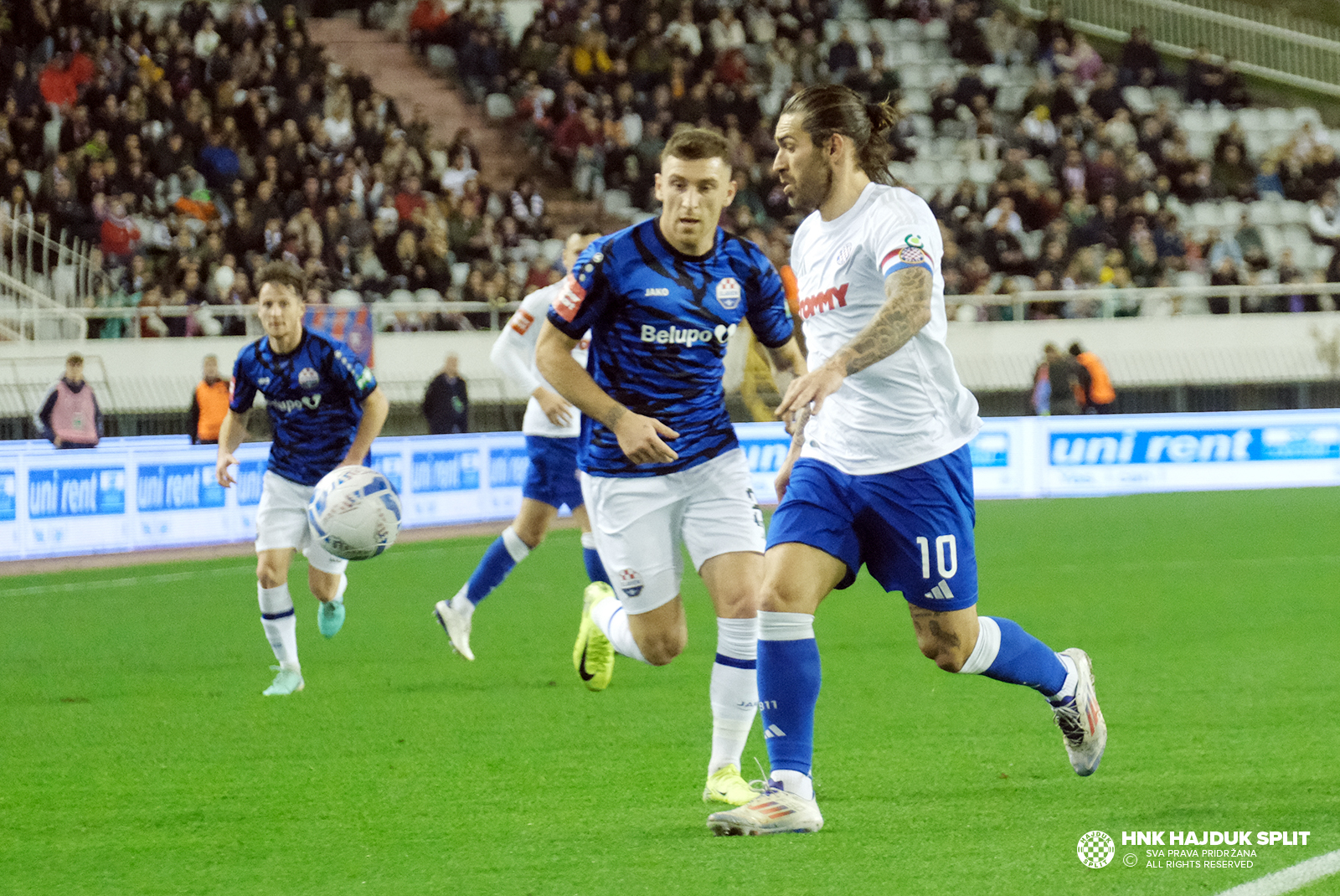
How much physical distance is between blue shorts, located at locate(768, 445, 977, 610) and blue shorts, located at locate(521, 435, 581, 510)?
415 cm

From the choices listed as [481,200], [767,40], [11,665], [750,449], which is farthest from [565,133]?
[11,665]

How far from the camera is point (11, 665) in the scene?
917 cm

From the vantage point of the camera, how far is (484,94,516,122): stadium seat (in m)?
26.4

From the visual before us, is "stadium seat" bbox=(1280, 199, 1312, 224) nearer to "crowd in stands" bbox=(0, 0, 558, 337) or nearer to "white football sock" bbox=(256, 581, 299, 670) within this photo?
"crowd in stands" bbox=(0, 0, 558, 337)

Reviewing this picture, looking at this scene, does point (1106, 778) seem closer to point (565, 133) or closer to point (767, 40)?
point (565, 133)

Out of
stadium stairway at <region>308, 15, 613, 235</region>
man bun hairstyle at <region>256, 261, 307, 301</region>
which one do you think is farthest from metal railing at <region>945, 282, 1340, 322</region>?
man bun hairstyle at <region>256, 261, 307, 301</region>

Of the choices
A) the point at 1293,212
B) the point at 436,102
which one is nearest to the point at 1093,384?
the point at 1293,212

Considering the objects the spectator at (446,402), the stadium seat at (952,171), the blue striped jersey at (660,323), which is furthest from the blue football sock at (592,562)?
the stadium seat at (952,171)

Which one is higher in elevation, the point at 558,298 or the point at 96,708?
the point at 558,298

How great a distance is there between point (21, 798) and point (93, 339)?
1512 cm

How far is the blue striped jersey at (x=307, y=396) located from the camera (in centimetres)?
785

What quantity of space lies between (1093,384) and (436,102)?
464 inches

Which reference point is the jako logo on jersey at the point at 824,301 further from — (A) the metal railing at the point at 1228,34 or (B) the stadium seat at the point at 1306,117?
(A) the metal railing at the point at 1228,34

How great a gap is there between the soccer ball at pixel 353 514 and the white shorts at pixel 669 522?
2.01m
